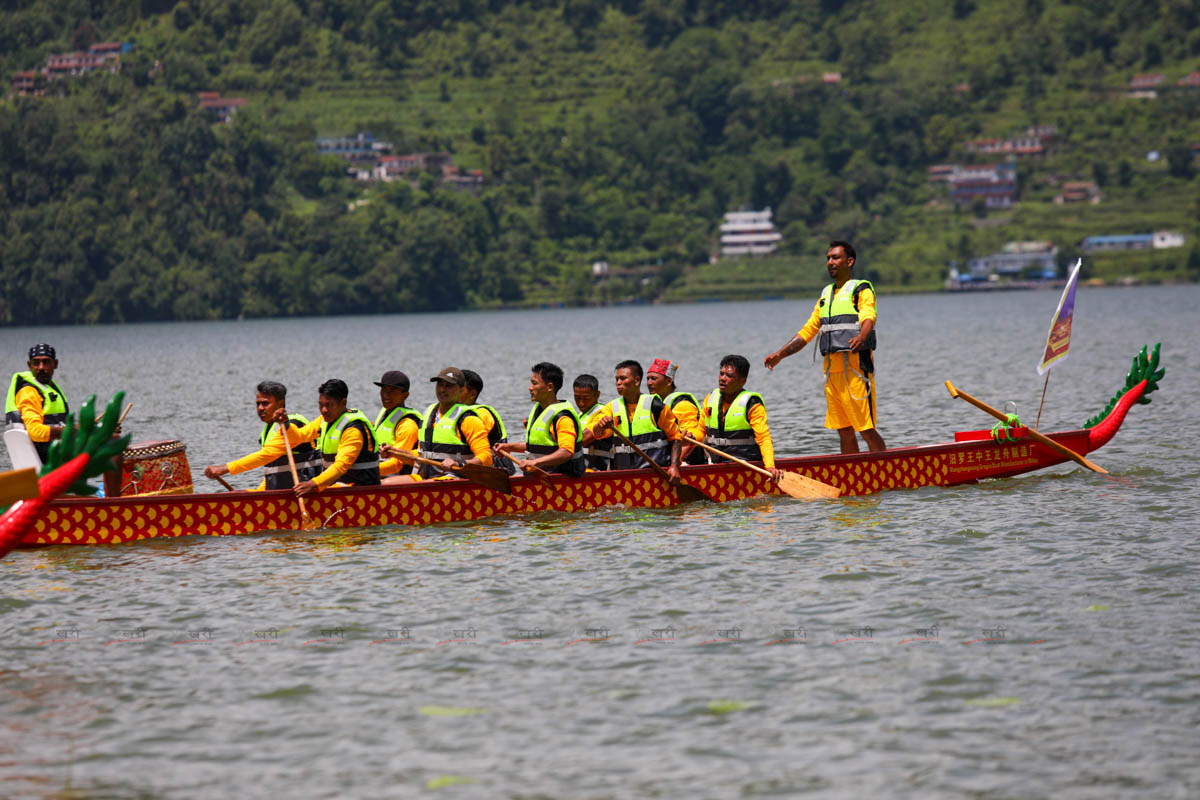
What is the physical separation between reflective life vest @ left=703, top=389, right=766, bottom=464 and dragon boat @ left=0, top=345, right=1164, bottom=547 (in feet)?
0.70

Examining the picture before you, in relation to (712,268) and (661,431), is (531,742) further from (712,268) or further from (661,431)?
(712,268)

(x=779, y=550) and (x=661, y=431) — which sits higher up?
(x=661, y=431)

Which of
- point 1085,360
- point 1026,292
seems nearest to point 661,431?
point 1085,360

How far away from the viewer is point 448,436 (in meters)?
17.2

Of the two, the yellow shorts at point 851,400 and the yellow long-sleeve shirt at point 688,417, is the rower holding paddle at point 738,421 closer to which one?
the yellow long-sleeve shirt at point 688,417

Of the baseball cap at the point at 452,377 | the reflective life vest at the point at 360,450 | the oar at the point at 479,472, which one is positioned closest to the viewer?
the reflective life vest at the point at 360,450

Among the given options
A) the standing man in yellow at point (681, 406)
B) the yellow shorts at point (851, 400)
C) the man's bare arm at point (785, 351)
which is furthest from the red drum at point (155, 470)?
the yellow shorts at point (851, 400)

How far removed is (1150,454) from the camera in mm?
23781

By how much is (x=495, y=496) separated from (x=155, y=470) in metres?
3.58

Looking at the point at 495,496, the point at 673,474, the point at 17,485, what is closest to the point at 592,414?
the point at 673,474

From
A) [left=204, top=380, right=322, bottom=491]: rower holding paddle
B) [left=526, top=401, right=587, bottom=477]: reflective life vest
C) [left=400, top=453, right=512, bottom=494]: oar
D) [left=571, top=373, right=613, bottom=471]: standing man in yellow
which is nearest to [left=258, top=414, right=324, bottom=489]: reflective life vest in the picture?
[left=204, top=380, right=322, bottom=491]: rower holding paddle

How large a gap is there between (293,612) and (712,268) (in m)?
186

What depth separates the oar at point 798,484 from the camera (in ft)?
58.1

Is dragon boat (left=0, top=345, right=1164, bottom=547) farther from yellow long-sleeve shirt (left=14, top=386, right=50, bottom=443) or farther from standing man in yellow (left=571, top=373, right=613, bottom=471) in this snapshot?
yellow long-sleeve shirt (left=14, top=386, right=50, bottom=443)
